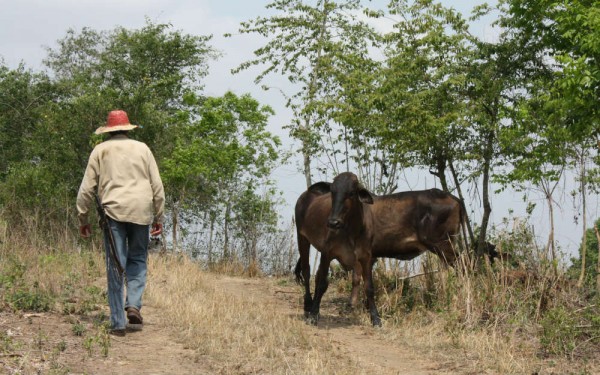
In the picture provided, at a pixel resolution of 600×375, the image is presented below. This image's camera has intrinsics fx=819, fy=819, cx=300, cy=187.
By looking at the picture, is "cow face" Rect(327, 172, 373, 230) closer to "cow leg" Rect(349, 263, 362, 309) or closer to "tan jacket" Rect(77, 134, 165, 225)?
"cow leg" Rect(349, 263, 362, 309)

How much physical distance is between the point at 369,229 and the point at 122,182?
3929mm

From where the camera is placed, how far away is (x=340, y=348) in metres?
8.89

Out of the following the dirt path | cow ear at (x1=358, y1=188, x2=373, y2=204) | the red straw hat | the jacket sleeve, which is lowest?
the dirt path

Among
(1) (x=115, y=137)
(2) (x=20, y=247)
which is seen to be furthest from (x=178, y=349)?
(2) (x=20, y=247)

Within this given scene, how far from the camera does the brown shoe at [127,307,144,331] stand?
867 centimetres

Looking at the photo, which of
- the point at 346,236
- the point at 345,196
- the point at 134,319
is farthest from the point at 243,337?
the point at 346,236

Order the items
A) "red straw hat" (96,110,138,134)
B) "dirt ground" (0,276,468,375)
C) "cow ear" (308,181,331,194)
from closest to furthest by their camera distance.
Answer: "dirt ground" (0,276,468,375) → "red straw hat" (96,110,138,134) → "cow ear" (308,181,331,194)

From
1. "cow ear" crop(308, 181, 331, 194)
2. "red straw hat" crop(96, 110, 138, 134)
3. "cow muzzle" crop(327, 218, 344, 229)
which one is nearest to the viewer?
"red straw hat" crop(96, 110, 138, 134)

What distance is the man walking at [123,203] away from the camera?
27.7ft

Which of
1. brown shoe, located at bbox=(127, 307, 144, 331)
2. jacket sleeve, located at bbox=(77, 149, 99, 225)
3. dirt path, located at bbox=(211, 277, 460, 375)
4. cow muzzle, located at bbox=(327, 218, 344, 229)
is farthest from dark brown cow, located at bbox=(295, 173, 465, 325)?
jacket sleeve, located at bbox=(77, 149, 99, 225)

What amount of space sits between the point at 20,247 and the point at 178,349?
6.80 meters

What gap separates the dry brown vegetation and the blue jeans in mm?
288

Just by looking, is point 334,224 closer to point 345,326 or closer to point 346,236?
point 346,236

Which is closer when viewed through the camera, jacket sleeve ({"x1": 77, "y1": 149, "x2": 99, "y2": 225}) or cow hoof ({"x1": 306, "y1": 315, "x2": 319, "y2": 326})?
jacket sleeve ({"x1": 77, "y1": 149, "x2": 99, "y2": 225})
